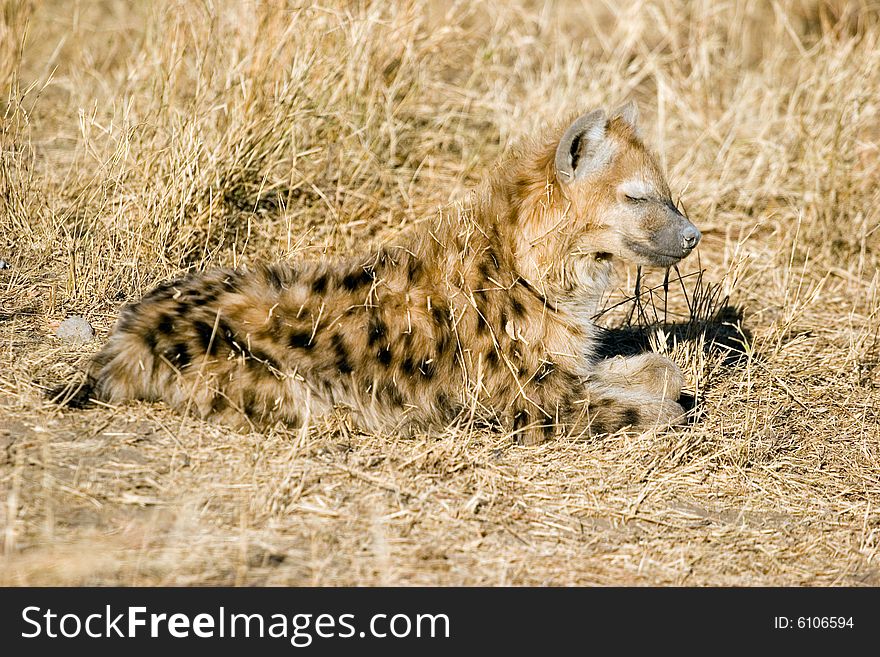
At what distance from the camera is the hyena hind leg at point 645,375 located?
14.0 ft

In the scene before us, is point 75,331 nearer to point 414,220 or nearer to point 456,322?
point 456,322

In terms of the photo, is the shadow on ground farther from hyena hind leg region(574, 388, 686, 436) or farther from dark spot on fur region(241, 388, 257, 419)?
dark spot on fur region(241, 388, 257, 419)

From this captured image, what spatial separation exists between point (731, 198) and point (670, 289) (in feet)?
3.53

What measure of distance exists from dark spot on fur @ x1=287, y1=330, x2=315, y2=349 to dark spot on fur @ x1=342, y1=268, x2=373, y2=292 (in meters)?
0.26

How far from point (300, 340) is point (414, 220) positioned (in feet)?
7.70

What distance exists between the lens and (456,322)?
396cm

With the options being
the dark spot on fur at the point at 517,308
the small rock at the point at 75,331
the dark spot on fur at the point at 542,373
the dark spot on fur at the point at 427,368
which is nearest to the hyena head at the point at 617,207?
the dark spot on fur at the point at 517,308

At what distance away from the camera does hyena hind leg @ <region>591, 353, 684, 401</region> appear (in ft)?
14.0

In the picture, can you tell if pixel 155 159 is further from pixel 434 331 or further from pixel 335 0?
pixel 434 331

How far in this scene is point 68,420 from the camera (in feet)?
11.9

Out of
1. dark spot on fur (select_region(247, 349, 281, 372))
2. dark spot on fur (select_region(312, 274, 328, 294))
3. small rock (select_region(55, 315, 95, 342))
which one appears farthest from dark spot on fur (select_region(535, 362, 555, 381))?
small rock (select_region(55, 315, 95, 342))

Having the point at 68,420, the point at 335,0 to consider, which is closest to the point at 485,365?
the point at 68,420

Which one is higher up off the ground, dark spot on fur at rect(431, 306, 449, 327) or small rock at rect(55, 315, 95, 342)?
small rock at rect(55, 315, 95, 342)
